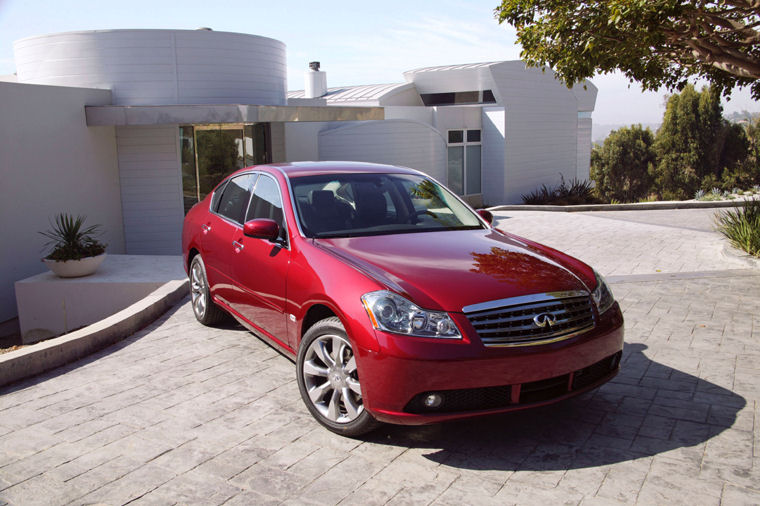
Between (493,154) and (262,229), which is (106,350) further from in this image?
(493,154)

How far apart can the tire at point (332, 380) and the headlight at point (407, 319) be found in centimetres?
32

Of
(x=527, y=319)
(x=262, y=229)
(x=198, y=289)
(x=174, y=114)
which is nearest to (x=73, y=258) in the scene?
(x=198, y=289)

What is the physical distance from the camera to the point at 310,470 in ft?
12.8

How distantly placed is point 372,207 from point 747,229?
7538 mm

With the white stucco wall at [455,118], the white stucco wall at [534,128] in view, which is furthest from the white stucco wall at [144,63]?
the white stucco wall at [534,128]

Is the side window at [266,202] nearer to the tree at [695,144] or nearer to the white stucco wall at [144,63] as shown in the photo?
the white stucco wall at [144,63]

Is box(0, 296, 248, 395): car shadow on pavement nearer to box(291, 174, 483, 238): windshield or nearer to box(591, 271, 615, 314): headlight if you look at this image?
box(291, 174, 483, 238): windshield

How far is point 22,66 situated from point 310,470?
54.1ft

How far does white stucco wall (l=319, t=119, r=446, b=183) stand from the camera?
20.8 metres

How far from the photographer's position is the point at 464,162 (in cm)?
2633

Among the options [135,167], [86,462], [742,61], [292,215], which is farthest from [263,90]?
[86,462]

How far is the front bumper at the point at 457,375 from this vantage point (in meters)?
3.78

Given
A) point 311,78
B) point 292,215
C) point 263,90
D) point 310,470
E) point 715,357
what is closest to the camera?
point 310,470

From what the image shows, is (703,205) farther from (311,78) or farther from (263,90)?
(311,78)
